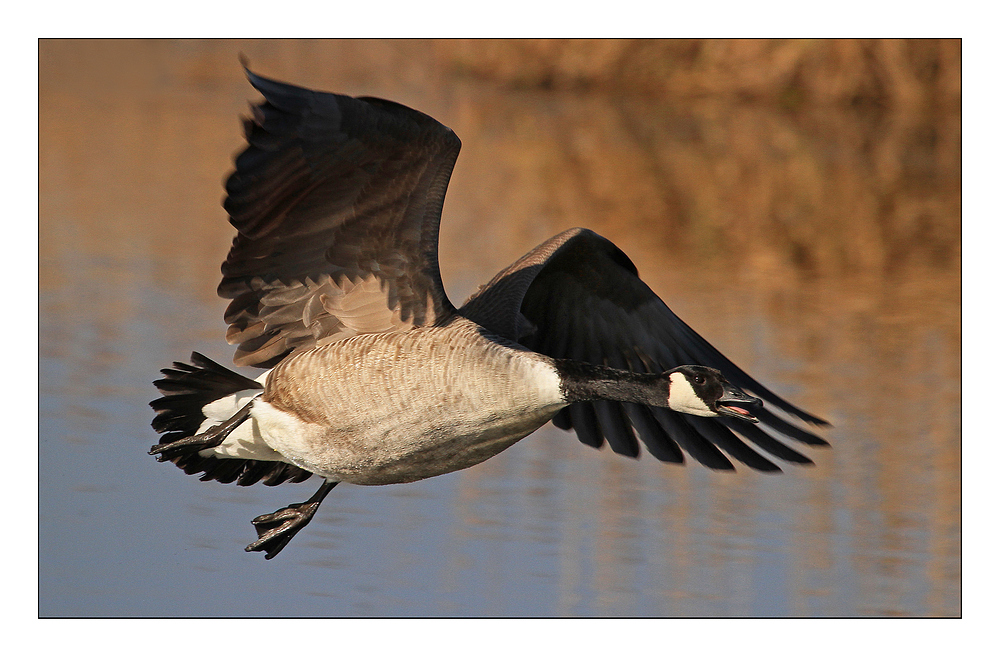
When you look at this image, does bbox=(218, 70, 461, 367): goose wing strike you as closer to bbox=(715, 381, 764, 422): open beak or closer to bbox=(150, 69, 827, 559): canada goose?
bbox=(150, 69, 827, 559): canada goose

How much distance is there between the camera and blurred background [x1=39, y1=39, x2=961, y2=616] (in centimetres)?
662

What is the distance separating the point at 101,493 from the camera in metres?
7.11

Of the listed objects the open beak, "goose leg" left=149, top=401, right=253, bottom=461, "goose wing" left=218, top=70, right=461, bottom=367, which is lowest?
"goose leg" left=149, top=401, right=253, bottom=461

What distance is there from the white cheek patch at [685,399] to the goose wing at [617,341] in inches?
42.0

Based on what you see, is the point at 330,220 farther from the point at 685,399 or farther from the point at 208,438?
the point at 685,399

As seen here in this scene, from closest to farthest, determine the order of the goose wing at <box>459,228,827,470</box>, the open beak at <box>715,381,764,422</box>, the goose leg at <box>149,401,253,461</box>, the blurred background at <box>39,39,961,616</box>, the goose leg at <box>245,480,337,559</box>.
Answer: the open beak at <box>715,381,764,422</box>
the goose leg at <box>149,401,253,461</box>
the goose leg at <box>245,480,337,559</box>
the goose wing at <box>459,228,827,470</box>
the blurred background at <box>39,39,961,616</box>

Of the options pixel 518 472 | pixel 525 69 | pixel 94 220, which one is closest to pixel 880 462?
pixel 518 472

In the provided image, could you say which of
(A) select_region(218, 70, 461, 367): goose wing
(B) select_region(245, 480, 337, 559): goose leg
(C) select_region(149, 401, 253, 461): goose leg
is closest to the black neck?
(A) select_region(218, 70, 461, 367): goose wing

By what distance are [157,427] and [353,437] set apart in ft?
3.40

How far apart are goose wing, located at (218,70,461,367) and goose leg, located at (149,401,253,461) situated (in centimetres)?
28

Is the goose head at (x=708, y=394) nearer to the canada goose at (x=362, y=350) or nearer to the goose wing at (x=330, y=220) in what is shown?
the canada goose at (x=362, y=350)

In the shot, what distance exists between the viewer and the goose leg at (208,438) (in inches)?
208

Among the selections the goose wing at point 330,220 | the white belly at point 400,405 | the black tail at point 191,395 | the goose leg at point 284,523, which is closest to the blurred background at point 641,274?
the goose leg at point 284,523
